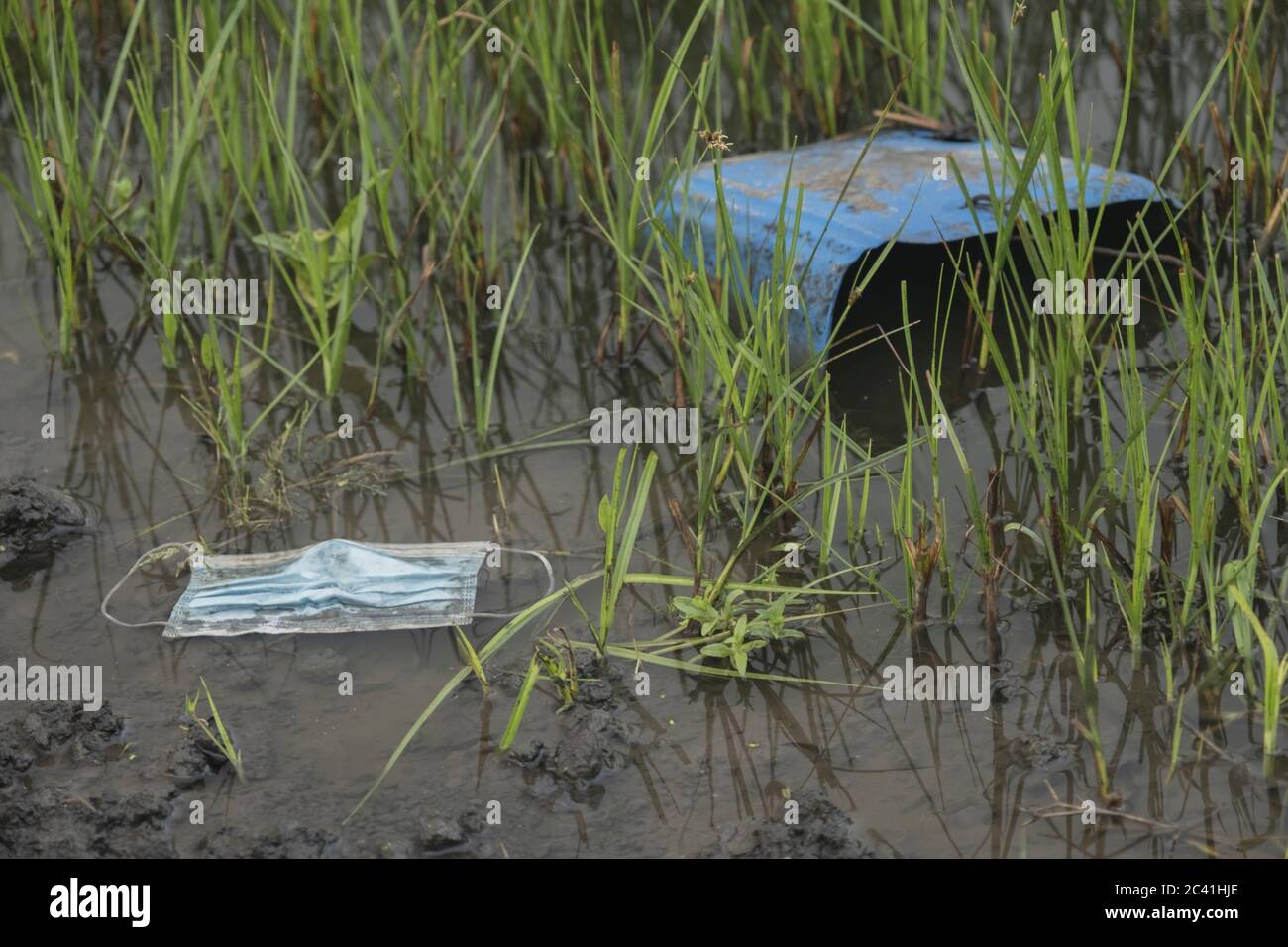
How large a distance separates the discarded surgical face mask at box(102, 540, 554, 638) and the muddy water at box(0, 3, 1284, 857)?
0.04 metres

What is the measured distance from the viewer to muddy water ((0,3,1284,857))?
86.7 inches

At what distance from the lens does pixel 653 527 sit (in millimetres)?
Result: 2938

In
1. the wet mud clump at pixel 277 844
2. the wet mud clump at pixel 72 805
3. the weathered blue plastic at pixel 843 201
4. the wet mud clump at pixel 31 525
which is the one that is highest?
the weathered blue plastic at pixel 843 201

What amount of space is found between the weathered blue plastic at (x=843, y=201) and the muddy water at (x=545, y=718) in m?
0.32

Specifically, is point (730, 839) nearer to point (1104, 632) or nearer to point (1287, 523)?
point (1104, 632)

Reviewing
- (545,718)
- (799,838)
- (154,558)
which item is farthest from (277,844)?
(154,558)

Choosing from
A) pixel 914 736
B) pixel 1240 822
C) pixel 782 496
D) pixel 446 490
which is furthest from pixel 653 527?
pixel 1240 822

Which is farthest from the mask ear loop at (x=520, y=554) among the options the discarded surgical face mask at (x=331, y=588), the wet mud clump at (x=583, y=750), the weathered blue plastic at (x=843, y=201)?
the weathered blue plastic at (x=843, y=201)

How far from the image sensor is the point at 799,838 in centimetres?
214

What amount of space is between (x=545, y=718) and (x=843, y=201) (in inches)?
61.8

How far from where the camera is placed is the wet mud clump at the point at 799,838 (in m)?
2.13

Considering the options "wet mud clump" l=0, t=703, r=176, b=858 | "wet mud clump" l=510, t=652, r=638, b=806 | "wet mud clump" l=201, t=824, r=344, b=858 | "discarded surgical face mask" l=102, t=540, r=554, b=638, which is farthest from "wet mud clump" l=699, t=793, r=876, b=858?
"wet mud clump" l=0, t=703, r=176, b=858

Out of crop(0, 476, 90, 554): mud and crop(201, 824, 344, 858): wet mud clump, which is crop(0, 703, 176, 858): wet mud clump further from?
crop(0, 476, 90, 554): mud

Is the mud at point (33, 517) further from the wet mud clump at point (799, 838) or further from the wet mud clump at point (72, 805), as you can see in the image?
the wet mud clump at point (799, 838)
